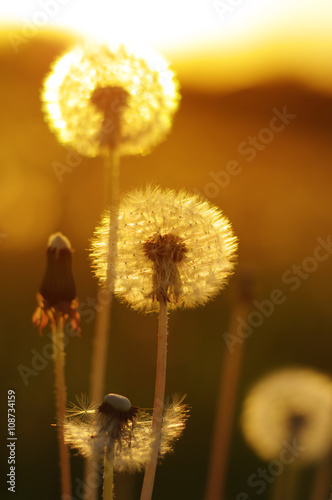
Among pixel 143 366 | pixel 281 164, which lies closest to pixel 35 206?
pixel 143 366

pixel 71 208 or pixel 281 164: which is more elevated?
pixel 281 164

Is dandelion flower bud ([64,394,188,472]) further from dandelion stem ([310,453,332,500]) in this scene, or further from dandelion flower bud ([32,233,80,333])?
dandelion stem ([310,453,332,500])

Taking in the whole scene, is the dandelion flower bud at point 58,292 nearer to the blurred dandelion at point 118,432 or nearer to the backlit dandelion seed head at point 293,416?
the blurred dandelion at point 118,432

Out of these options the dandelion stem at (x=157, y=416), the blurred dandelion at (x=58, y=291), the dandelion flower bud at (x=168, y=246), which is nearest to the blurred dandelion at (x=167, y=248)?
the dandelion flower bud at (x=168, y=246)

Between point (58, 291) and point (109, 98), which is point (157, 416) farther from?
point (109, 98)

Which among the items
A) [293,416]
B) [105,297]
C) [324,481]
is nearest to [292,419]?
[293,416]

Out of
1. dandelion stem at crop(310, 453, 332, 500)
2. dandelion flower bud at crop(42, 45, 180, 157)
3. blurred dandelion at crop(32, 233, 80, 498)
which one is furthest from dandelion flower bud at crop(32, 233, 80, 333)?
dandelion stem at crop(310, 453, 332, 500)

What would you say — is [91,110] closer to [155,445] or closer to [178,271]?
[178,271]
